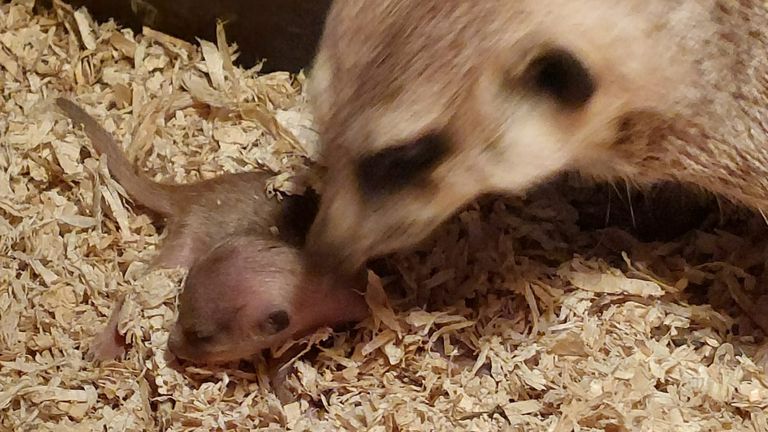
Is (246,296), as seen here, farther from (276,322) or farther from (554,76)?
(554,76)

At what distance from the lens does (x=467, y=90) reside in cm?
167

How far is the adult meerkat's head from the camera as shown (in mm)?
1657

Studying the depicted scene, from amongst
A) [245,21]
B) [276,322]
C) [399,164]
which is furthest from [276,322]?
[245,21]

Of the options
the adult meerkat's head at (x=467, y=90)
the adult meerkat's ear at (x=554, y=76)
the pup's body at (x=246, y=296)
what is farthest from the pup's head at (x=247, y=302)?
the adult meerkat's ear at (x=554, y=76)

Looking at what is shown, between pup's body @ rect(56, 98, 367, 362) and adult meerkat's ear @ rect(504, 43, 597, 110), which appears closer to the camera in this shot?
adult meerkat's ear @ rect(504, 43, 597, 110)

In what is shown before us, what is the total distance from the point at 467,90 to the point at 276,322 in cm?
91

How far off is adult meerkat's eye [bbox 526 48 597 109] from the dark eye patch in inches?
36.3

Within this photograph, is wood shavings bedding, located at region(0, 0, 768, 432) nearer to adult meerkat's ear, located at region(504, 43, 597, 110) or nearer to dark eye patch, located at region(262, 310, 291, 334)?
dark eye patch, located at region(262, 310, 291, 334)

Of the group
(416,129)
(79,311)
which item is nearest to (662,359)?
(416,129)

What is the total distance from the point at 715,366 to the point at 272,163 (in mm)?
1179

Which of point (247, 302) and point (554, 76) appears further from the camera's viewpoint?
point (247, 302)

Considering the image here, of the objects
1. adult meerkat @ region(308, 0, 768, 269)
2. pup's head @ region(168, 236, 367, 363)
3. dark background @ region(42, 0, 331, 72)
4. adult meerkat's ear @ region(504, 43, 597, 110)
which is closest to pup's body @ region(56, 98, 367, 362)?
pup's head @ region(168, 236, 367, 363)

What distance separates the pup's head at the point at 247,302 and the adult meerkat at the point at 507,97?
1.23 ft

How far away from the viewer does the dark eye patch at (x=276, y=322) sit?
2365 mm
